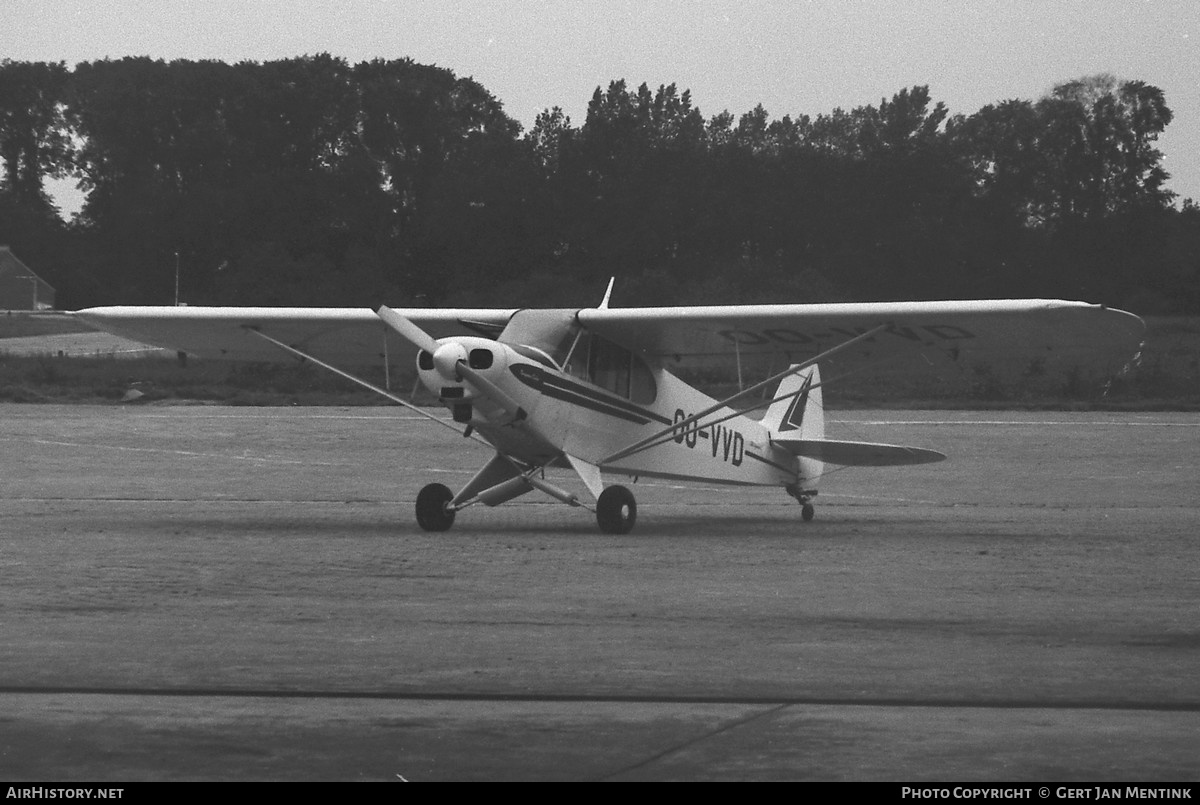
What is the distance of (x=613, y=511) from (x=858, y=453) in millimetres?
4096

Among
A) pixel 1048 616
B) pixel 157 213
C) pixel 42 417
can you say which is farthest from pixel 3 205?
pixel 1048 616

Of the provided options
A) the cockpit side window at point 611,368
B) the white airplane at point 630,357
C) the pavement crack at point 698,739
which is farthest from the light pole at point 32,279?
the pavement crack at point 698,739

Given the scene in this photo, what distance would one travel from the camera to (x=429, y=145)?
54.8 metres

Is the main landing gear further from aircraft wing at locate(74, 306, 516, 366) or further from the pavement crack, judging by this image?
the pavement crack

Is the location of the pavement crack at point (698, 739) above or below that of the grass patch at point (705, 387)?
below

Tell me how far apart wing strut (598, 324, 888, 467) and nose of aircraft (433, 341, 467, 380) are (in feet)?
7.81

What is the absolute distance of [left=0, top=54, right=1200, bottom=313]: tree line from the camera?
3566 centimetres

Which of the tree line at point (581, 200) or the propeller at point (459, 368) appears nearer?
the propeller at point (459, 368)

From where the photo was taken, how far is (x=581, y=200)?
46.0m

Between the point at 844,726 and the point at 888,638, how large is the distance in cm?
237

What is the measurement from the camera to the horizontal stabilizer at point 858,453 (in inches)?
683

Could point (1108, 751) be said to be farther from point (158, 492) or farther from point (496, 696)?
point (158, 492)

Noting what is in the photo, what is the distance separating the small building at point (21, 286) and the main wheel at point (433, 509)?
48.8 m

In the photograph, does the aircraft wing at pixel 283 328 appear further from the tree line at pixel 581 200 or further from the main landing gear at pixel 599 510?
the tree line at pixel 581 200
